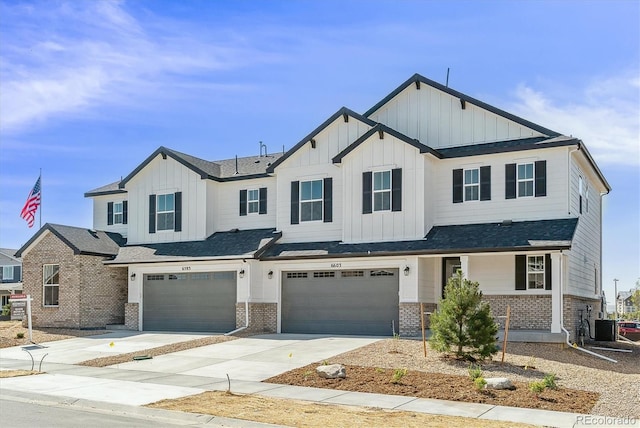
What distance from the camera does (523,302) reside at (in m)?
23.0

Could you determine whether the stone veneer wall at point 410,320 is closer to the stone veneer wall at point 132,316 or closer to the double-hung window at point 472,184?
the double-hung window at point 472,184

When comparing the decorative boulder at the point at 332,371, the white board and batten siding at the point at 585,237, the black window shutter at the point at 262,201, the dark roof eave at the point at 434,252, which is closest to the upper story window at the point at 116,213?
the black window shutter at the point at 262,201

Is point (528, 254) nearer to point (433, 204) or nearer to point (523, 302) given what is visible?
point (523, 302)

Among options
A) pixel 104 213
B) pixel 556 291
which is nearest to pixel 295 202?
pixel 556 291

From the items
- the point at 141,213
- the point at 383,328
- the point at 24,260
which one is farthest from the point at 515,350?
the point at 24,260

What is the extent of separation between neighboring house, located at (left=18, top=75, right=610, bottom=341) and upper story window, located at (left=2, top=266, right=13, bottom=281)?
37565mm

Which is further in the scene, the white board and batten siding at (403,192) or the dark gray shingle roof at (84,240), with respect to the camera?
the dark gray shingle roof at (84,240)

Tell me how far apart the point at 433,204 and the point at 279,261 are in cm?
641

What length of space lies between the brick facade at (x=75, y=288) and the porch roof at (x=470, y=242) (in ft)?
27.9

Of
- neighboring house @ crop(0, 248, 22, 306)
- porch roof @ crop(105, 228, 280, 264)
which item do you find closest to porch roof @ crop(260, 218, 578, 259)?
porch roof @ crop(105, 228, 280, 264)

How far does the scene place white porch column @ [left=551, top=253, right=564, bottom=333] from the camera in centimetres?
2130

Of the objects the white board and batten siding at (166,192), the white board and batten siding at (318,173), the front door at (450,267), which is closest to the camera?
the front door at (450,267)

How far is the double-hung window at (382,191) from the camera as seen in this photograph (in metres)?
25.6

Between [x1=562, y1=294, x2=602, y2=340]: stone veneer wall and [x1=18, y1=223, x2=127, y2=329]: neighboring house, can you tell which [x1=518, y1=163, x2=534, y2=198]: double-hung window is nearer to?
[x1=562, y1=294, x2=602, y2=340]: stone veneer wall
